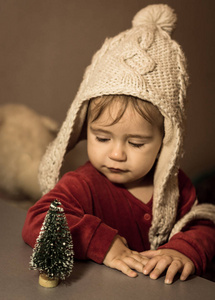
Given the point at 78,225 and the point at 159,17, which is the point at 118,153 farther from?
the point at 159,17

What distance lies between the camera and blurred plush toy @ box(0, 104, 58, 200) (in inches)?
59.2

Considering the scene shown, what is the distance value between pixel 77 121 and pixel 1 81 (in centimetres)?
62

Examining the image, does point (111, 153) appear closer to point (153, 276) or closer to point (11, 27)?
point (153, 276)

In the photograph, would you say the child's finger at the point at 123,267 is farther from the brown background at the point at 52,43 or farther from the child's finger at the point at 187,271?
the brown background at the point at 52,43

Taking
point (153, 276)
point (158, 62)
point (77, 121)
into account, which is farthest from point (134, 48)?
point (153, 276)

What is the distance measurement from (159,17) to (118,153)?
43 centimetres

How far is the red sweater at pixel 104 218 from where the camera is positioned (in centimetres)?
80

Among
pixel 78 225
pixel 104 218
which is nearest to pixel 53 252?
pixel 78 225

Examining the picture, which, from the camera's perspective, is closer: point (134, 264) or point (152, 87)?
point (134, 264)

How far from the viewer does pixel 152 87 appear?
92 centimetres

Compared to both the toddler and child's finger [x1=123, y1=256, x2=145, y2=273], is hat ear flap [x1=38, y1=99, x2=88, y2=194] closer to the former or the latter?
the toddler

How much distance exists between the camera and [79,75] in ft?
5.52

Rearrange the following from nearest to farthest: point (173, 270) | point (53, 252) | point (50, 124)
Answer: point (53, 252)
point (173, 270)
point (50, 124)

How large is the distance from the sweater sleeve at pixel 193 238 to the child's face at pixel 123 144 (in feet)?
0.65
